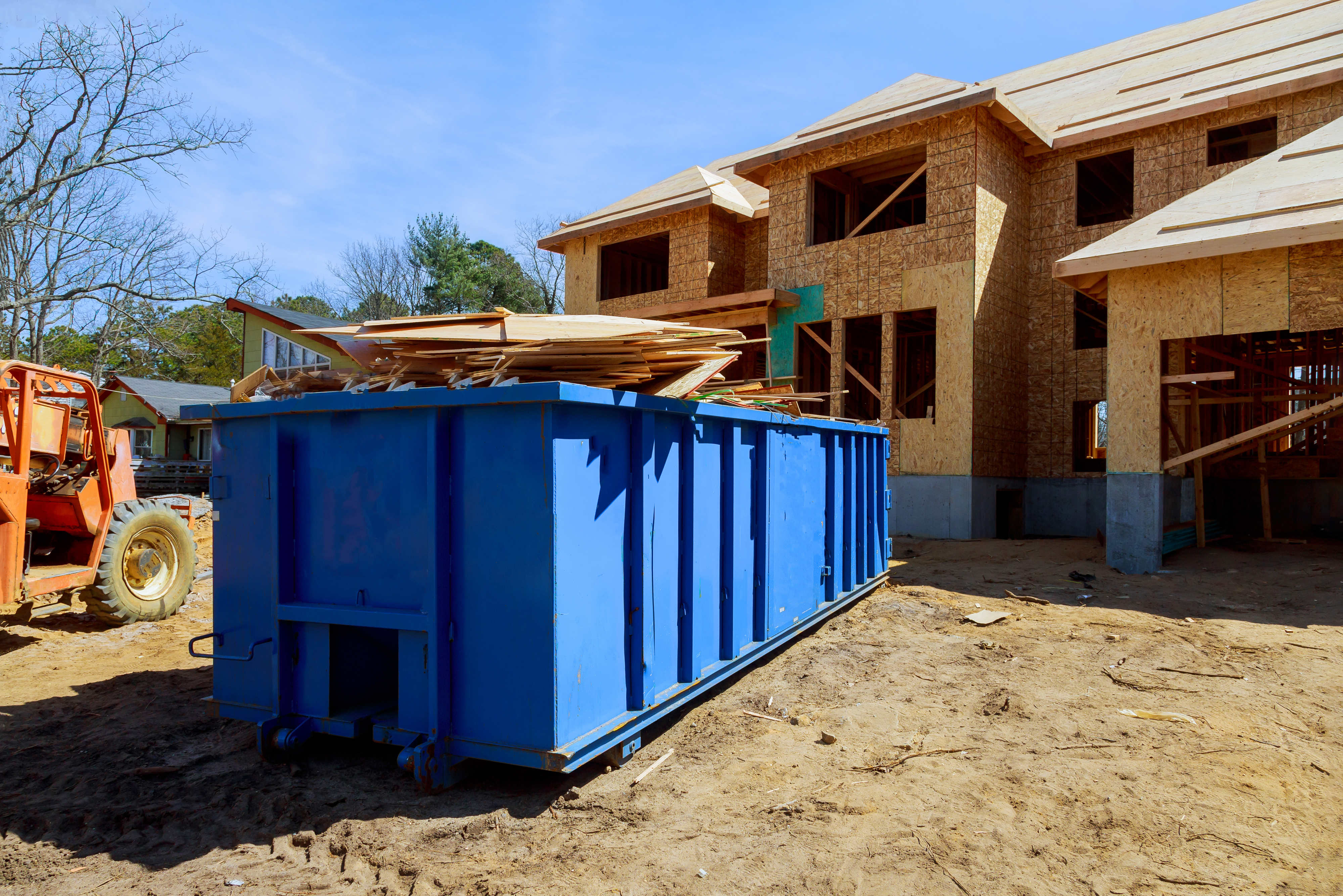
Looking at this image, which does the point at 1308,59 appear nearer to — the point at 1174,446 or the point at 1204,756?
the point at 1174,446

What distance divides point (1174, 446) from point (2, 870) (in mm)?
16912

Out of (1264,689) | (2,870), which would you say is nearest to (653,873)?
(2,870)

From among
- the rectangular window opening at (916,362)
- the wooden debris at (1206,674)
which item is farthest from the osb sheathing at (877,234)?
the wooden debris at (1206,674)

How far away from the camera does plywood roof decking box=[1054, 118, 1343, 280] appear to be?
374 inches

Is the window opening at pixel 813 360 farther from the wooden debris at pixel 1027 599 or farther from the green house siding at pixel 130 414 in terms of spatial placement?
the green house siding at pixel 130 414

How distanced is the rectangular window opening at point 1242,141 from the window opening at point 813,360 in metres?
7.94

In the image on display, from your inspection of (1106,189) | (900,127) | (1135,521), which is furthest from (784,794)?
(1106,189)

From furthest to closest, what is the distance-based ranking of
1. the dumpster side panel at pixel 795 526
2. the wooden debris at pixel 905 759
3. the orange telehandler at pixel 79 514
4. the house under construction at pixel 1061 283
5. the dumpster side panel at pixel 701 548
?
the house under construction at pixel 1061 283 → the orange telehandler at pixel 79 514 → the dumpster side panel at pixel 795 526 → the dumpster side panel at pixel 701 548 → the wooden debris at pixel 905 759

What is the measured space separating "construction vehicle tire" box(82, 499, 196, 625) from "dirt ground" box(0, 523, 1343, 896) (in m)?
0.95

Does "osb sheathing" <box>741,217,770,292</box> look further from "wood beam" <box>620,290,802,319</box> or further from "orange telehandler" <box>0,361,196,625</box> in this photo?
"orange telehandler" <box>0,361,196,625</box>

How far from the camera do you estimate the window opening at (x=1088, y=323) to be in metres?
16.8

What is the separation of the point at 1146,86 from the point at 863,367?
8549mm

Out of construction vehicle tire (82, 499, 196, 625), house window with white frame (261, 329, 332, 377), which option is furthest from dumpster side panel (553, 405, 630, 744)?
house window with white frame (261, 329, 332, 377)

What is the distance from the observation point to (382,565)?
4.09 m
